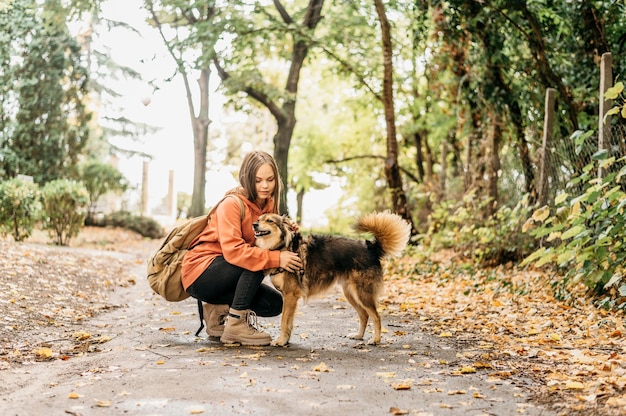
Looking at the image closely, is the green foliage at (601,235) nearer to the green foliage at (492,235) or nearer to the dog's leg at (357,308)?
the dog's leg at (357,308)

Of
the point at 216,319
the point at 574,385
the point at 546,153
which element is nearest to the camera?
the point at 574,385

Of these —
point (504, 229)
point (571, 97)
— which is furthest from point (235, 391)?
point (571, 97)

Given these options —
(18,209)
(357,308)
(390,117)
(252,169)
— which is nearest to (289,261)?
(252,169)

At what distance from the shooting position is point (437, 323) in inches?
286

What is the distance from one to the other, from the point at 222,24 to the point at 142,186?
13.9 metres

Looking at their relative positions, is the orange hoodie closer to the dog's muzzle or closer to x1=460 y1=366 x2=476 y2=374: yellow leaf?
the dog's muzzle

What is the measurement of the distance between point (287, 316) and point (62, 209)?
35.3ft

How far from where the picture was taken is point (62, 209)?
593 inches

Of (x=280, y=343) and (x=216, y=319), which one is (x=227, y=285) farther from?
(x=280, y=343)

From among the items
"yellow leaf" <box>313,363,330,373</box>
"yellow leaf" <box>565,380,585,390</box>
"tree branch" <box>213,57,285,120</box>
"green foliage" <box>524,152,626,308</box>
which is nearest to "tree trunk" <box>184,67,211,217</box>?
"tree branch" <box>213,57,285,120</box>

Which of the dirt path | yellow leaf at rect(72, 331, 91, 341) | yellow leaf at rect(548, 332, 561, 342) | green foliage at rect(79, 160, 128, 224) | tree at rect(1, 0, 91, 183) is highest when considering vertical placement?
tree at rect(1, 0, 91, 183)

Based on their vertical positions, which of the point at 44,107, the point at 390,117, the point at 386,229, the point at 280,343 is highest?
the point at 44,107

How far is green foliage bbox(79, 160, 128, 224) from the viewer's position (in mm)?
22500

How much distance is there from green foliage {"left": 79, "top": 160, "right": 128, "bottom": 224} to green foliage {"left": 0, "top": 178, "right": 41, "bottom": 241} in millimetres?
8418
